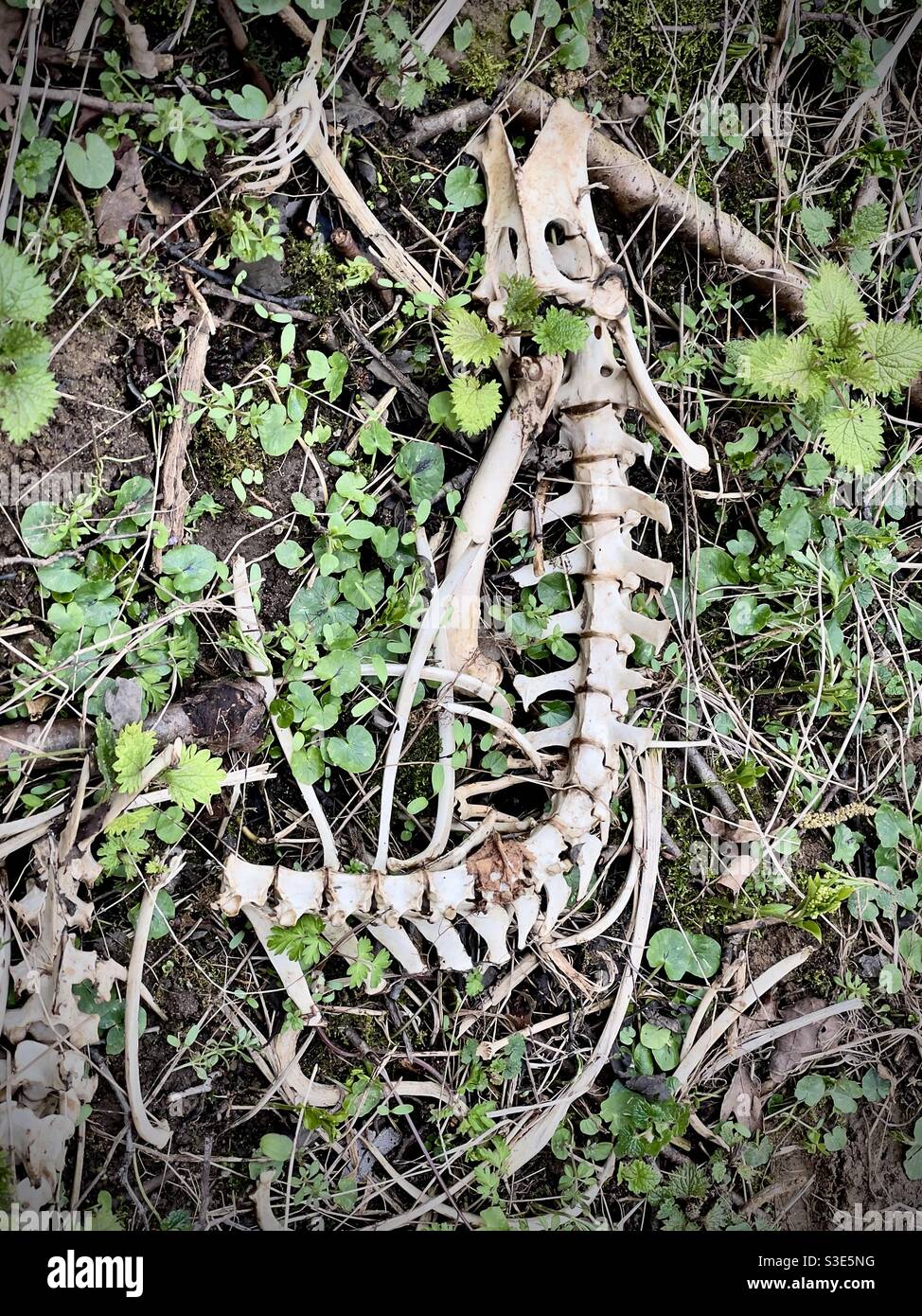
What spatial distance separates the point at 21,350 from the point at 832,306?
2.02 m

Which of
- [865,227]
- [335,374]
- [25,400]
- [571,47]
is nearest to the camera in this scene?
[25,400]

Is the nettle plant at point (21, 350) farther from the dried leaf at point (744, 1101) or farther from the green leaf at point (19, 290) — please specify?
the dried leaf at point (744, 1101)

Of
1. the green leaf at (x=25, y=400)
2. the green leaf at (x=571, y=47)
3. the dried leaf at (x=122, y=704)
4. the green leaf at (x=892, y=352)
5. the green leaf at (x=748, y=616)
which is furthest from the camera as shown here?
the green leaf at (x=748, y=616)

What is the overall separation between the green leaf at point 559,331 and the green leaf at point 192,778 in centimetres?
124

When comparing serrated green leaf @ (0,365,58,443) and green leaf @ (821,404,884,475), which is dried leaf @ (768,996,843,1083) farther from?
serrated green leaf @ (0,365,58,443)

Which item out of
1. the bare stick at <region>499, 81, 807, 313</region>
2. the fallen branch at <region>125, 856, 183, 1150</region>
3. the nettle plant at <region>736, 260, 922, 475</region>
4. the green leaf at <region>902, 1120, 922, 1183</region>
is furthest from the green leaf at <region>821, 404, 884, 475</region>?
the fallen branch at <region>125, 856, 183, 1150</region>

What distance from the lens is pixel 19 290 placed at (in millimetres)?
1904

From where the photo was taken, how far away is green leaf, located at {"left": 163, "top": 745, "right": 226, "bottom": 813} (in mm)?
1980

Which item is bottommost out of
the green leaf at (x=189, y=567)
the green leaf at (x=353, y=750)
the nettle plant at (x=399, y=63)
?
the green leaf at (x=353, y=750)

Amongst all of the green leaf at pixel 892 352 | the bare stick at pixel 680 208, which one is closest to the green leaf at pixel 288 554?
the bare stick at pixel 680 208

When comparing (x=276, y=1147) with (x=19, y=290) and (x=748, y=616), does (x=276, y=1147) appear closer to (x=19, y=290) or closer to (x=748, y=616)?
(x=748, y=616)

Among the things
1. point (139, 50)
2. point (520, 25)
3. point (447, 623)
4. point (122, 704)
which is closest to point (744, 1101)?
point (447, 623)

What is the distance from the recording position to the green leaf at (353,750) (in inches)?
85.4

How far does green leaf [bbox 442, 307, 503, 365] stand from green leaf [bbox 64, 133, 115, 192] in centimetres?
82
